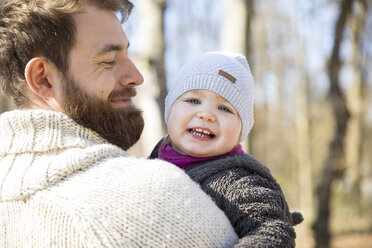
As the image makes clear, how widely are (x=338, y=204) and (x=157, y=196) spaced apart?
15920 mm

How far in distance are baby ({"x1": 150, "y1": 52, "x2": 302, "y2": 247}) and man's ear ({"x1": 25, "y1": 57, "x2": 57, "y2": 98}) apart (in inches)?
26.0

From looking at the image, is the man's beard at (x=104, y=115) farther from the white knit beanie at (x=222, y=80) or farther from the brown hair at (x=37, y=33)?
the white knit beanie at (x=222, y=80)

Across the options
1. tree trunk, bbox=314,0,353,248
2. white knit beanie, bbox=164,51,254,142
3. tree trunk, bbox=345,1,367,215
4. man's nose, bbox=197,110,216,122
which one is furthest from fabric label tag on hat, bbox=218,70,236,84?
tree trunk, bbox=345,1,367,215

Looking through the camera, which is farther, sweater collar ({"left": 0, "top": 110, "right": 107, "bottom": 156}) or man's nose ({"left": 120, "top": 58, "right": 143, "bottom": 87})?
man's nose ({"left": 120, "top": 58, "right": 143, "bottom": 87})

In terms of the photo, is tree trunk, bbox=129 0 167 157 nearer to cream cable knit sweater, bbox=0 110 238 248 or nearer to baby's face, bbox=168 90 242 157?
baby's face, bbox=168 90 242 157

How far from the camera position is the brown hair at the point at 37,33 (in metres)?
2.05

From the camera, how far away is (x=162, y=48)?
16.3ft

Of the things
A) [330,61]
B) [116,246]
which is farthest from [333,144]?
[116,246]

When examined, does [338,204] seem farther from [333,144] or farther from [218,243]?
[218,243]

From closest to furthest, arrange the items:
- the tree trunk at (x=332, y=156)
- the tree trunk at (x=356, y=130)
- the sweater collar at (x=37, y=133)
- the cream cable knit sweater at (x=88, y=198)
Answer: the cream cable knit sweater at (x=88, y=198)
the sweater collar at (x=37, y=133)
the tree trunk at (x=332, y=156)
the tree trunk at (x=356, y=130)

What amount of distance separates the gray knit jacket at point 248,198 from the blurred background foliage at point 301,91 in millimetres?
1479

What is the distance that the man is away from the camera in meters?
1.54

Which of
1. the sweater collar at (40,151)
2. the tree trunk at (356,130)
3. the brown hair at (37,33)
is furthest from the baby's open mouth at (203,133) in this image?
the tree trunk at (356,130)

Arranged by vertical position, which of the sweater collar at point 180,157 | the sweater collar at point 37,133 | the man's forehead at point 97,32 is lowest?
the sweater collar at point 180,157
